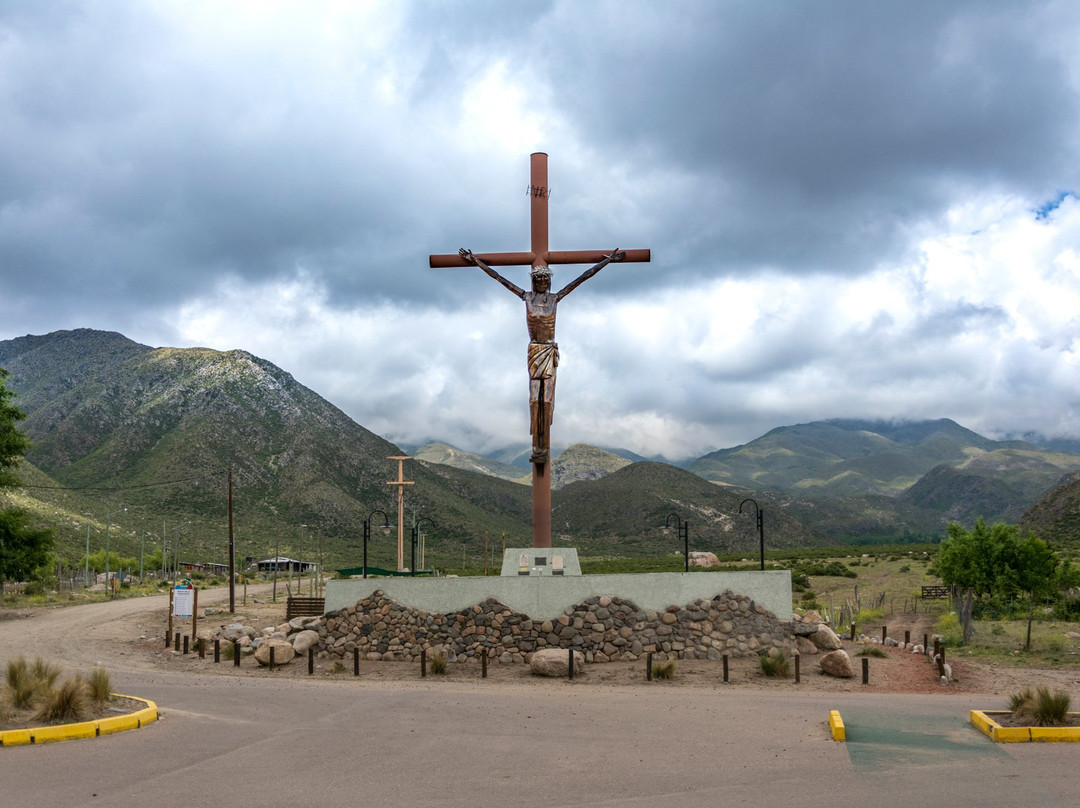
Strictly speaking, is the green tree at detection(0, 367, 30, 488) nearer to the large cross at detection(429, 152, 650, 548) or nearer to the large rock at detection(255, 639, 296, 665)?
the large rock at detection(255, 639, 296, 665)

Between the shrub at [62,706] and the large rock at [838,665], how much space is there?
14.1 metres

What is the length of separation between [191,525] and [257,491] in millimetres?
13963

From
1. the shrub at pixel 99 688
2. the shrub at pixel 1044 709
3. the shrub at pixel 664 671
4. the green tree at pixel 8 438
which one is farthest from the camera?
the green tree at pixel 8 438

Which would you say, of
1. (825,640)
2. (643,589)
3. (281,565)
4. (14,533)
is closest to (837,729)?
(643,589)

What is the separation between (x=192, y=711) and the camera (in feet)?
47.0

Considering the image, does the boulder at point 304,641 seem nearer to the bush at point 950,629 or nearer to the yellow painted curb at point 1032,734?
the yellow painted curb at point 1032,734

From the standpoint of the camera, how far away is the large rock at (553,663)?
1919 cm

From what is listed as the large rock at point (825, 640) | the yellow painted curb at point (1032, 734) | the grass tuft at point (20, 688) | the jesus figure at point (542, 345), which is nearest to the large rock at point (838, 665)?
the large rock at point (825, 640)

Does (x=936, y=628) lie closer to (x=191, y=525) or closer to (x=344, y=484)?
(x=191, y=525)

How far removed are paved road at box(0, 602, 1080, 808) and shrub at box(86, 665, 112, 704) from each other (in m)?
0.96

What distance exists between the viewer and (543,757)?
10.7m

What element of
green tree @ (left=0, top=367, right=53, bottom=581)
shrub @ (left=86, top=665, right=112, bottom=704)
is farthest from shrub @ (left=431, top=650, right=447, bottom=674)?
green tree @ (left=0, top=367, right=53, bottom=581)

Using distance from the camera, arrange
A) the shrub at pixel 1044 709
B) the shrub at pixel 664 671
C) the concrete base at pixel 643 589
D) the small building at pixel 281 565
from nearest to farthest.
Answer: the shrub at pixel 1044 709 < the shrub at pixel 664 671 < the concrete base at pixel 643 589 < the small building at pixel 281 565


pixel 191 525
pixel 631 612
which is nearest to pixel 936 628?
pixel 631 612
